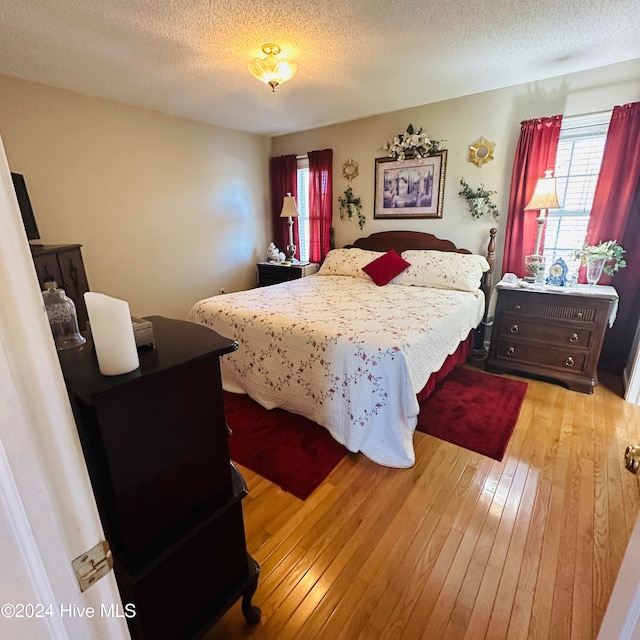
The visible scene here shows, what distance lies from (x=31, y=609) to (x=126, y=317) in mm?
479

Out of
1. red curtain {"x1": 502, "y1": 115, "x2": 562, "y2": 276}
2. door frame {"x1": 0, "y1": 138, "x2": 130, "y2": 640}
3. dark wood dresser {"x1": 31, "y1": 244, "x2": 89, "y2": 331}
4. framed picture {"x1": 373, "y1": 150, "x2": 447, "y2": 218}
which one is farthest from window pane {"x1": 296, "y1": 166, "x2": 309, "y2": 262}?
door frame {"x1": 0, "y1": 138, "x2": 130, "y2": 640}

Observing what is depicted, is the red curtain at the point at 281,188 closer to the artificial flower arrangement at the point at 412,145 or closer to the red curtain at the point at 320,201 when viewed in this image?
the red curtain at the point at 320,201

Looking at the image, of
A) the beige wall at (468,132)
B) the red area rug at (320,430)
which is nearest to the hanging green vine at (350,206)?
the beige wall at (468,132)

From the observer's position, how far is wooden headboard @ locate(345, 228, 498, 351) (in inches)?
127

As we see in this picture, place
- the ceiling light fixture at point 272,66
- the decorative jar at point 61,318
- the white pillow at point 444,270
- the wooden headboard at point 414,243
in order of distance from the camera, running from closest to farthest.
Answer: the decorative jar at point 61,318, the ceiling light fixture at point 272,66, the white pillow at point 444,270, the wooden headboard at point 414,243

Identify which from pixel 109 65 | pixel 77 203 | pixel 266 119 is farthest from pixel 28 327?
pixel 266 119

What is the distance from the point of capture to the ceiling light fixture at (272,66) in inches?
83.5

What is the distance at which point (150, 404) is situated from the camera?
30.3 inches

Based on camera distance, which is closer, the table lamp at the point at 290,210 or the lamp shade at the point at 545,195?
the lamp shade at the point at 545,195

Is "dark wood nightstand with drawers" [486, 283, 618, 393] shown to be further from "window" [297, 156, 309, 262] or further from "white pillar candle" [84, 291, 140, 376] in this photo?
"white pillar candle" [84, 291, 140, 376]

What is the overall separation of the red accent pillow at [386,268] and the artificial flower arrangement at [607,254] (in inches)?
54.6

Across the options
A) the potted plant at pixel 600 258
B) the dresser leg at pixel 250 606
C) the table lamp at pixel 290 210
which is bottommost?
the dresser leg at pixel 250 606

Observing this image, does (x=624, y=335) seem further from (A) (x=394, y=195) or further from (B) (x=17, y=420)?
(B) (x=17, y=420)

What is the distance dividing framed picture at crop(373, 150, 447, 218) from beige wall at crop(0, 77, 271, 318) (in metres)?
1.77
